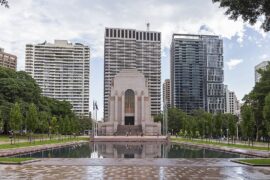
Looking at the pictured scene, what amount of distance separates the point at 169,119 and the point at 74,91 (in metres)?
72.3

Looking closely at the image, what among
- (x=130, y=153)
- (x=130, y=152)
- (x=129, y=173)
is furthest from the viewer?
(x=130, y=152)

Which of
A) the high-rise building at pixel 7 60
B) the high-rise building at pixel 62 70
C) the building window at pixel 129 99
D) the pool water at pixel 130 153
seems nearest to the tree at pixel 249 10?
the pool water at pixel 130 153

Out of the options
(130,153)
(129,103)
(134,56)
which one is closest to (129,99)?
(129,103)

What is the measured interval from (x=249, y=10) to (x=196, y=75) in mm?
164615

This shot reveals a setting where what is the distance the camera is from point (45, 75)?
172 m

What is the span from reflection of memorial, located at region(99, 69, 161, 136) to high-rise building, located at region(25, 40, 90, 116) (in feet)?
239

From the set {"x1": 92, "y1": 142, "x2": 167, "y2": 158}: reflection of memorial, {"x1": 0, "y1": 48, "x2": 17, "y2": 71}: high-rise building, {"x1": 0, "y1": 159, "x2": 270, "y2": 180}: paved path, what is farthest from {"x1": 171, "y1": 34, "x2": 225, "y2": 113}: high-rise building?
{"x1": 0, "y1": 159, "x2": 270, "y2": 180}: paved path

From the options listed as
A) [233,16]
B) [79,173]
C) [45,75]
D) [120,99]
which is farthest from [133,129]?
[45,75]

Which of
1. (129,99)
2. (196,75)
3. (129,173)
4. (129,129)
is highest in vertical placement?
(196,75)

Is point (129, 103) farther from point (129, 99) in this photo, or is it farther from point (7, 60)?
point (7, 60)

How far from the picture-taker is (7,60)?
161 meters

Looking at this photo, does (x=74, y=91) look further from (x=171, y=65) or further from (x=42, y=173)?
(x=42, y=173)

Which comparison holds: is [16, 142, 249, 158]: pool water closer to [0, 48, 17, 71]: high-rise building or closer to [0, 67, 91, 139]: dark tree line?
[0, 67, 91, 139]: dark tree line

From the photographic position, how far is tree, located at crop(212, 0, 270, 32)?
13.0 m
